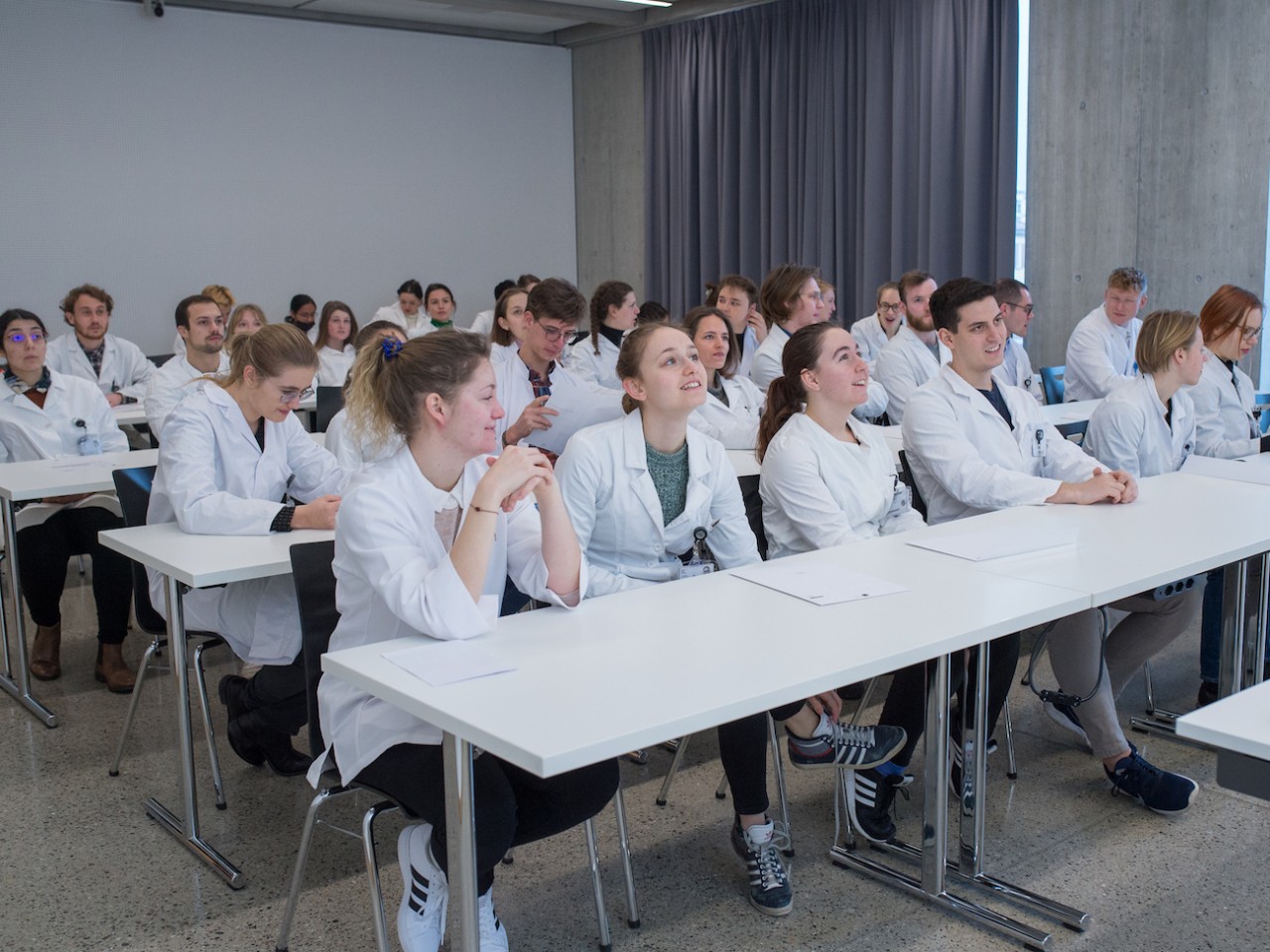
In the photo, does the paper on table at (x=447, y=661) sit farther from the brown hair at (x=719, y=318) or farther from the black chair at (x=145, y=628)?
the brown hair at (x=719, y=318)

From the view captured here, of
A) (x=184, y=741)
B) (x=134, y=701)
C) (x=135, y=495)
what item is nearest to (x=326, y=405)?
(x=135, y=495)

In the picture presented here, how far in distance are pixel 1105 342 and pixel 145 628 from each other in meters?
4.89

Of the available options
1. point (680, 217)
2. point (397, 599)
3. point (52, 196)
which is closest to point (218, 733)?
point (397, 599)

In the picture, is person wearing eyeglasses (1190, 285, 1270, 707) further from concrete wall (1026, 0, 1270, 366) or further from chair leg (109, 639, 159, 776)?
chair leg (109, 639, 159, 776)

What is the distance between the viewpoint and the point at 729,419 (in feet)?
14.3

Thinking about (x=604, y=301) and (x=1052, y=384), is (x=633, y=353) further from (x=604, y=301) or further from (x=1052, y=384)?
(x=1052, y=384)

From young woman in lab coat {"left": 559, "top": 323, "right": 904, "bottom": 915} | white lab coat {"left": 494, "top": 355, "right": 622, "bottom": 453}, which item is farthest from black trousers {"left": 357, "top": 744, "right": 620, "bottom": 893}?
white lab coat {"left": 494, "top": 355, "right": 622, "bottom": 453}

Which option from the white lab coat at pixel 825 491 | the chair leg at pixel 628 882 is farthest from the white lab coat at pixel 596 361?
the chair leg at pixel 628 882

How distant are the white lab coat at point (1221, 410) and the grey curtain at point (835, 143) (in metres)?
3.21

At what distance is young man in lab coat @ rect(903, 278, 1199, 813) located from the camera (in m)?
2.92

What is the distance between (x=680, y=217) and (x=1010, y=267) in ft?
10.1

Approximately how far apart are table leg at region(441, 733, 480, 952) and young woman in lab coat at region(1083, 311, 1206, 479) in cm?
266

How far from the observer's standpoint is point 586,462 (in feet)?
9.03

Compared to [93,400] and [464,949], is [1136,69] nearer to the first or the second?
[93,400]
